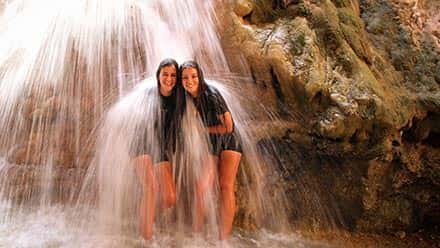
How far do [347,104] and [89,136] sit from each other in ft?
7.22

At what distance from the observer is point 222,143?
3.36m

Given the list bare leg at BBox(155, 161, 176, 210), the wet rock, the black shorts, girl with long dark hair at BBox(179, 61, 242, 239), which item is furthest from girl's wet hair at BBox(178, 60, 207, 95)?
the wet rock

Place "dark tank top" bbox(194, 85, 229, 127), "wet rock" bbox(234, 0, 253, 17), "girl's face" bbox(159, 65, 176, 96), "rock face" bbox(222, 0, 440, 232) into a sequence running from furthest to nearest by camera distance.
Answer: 1. "wet rock" bbox(234, 0, 253, 17)
2. "rock face" bbox(222, 0, 440, 232)
3. "dark tank top" bbox(194, 85, 229, 127)
4. "girl's face" bbox(159, 65, 176, 96)

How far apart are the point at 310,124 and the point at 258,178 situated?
0.67 meters

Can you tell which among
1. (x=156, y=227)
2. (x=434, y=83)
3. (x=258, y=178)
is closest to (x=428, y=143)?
(x=434, y=83)

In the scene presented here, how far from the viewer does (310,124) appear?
143 inches

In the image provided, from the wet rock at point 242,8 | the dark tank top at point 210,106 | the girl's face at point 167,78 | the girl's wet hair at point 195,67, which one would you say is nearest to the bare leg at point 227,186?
the dark tank top at point 210,106

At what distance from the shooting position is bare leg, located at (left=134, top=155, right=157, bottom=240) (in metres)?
3.25

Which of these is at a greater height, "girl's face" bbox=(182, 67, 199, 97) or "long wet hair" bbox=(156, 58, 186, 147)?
"girl's face" bbox=(182, 67, 199, 97)

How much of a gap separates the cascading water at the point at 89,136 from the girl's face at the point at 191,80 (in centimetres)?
24

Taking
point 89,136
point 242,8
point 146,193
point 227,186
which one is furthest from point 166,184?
point 242,8

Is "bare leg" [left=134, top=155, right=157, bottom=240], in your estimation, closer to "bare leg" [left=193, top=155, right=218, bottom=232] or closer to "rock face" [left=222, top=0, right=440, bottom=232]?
"bare leg" [left=193, top=155, right=218, bottom=232]

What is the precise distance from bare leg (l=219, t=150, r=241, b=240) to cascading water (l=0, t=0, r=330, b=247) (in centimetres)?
11

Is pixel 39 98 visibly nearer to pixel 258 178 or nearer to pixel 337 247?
pixel 258 178
